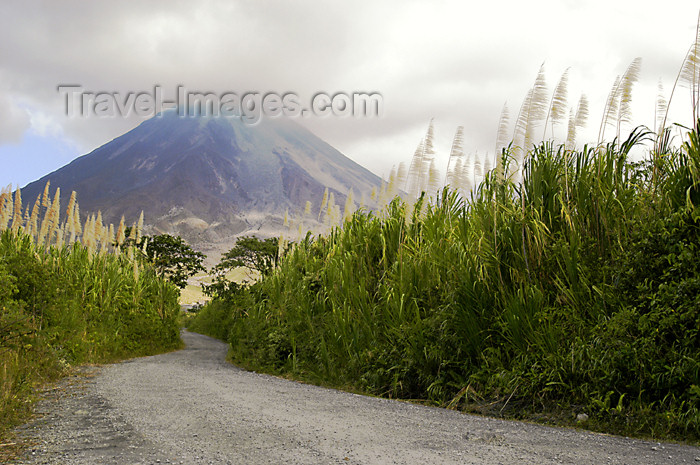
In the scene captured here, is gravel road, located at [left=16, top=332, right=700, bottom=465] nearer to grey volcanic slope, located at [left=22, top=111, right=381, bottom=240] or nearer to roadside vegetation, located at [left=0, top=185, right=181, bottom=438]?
roadside vegetation, located at [left=0, top=185, right=181, bottom=438]

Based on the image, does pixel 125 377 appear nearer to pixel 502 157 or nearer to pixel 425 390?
pixel 425 390

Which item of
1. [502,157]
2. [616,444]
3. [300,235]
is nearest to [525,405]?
[616,444]

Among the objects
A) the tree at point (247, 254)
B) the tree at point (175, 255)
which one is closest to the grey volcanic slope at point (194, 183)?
the tree at point (175, 255)

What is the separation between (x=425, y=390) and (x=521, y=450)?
2489mm

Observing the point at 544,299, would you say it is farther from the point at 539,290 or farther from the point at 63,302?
the point at 63,302

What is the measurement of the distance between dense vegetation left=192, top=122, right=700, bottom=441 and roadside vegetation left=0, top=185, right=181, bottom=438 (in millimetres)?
A: 3909

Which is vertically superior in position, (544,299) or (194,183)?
(194,183)

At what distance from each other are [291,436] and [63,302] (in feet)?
21.9

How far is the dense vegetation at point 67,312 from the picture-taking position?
5395 mm

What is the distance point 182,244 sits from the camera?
31000 millimetres

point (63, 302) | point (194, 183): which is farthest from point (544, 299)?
point (194, 183)

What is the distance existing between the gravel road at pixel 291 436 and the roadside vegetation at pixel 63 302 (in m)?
0.67

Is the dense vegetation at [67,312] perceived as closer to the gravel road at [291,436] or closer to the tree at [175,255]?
the gravel road at [291,436]

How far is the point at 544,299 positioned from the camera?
541 centimetres
